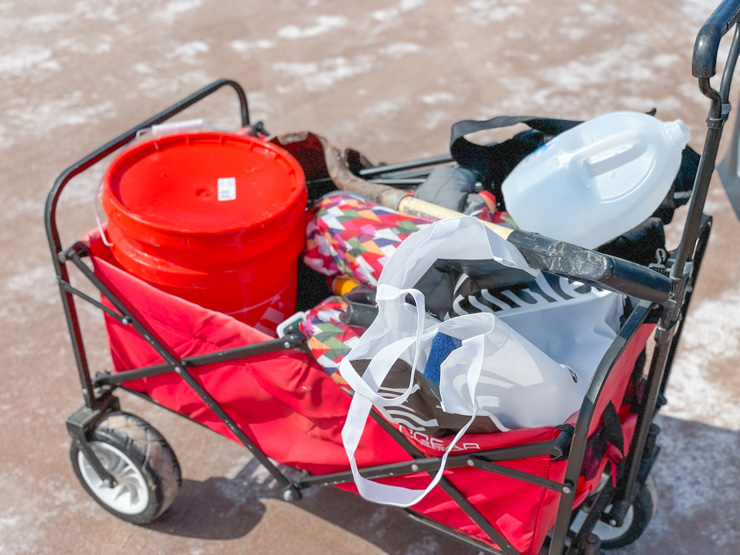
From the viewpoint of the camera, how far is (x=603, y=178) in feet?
7.41

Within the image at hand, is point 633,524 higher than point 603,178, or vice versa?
point 603,178

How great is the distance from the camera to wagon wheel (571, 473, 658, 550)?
8.73 feet

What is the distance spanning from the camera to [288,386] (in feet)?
7.12

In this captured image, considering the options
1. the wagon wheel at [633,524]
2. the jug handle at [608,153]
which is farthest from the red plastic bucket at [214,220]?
the wagon wheel at [633,524]

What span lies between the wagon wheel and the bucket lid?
1477 millimetres

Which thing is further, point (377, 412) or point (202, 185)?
point (202, 185)

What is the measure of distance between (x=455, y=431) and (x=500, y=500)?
0.27 m

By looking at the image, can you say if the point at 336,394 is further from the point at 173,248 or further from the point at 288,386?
the point at 173,248

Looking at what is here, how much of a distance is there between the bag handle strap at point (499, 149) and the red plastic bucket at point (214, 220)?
55cm

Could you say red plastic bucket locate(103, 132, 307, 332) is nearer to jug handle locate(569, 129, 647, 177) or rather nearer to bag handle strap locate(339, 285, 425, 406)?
bag handle strap locate(339, 285, 425, 406)

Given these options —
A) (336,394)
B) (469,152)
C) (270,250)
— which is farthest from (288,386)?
(469,152)

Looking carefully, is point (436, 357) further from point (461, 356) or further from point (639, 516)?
point (639, 516)

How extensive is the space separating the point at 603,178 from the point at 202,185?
3.93 ft

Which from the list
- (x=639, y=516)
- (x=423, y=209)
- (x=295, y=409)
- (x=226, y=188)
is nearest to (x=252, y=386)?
(x=295, y=409)
